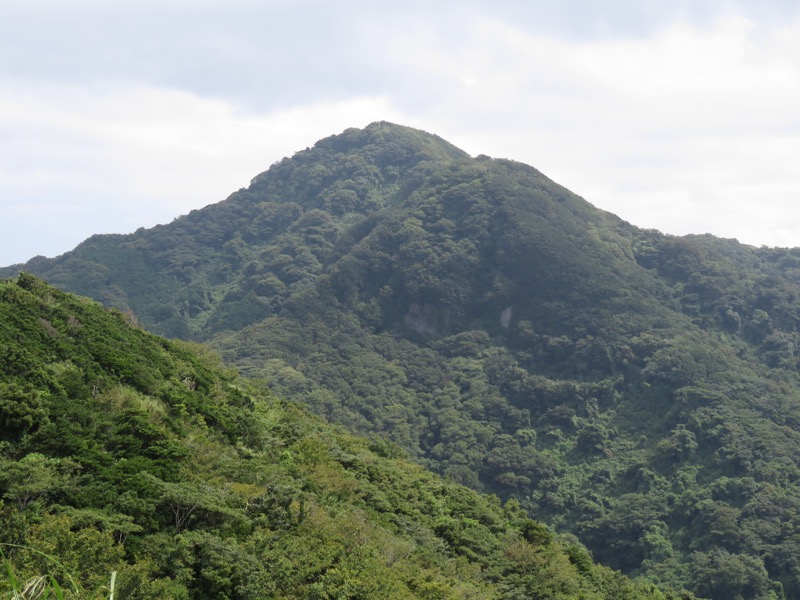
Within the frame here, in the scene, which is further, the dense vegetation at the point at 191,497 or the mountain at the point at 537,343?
the mountain at the point at 537,343

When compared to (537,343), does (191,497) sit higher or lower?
lower

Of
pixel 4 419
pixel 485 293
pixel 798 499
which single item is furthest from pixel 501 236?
pixel 4 419

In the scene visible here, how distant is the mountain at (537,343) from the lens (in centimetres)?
8088

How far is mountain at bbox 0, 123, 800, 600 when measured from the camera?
80875mm

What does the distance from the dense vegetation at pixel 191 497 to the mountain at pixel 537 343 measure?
4375 cm

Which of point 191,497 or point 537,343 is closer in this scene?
point 191,497

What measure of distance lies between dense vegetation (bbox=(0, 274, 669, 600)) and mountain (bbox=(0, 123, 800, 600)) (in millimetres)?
43746

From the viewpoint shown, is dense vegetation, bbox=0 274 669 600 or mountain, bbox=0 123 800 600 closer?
dense vegetation, bbox=0 274 669 600

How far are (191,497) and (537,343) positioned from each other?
108 meters

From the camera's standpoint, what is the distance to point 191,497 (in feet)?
64.6

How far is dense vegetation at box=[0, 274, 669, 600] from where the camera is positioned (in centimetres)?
1734

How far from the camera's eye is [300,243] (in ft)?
546

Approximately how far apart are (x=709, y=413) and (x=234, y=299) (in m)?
92.7

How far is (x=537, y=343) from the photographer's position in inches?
4860
